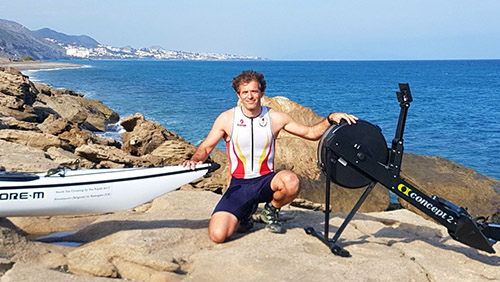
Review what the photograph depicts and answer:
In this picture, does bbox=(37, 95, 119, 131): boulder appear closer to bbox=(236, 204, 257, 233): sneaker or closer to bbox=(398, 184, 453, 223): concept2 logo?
bbox=(236, 204, 257, 233): sneaker

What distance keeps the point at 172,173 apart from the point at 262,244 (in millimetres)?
1253

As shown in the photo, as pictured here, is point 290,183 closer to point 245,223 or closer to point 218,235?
point 245,223

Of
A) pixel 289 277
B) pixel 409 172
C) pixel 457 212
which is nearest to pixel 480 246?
pixel 457 212

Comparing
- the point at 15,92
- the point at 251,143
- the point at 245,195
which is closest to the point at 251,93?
the point at 251,143

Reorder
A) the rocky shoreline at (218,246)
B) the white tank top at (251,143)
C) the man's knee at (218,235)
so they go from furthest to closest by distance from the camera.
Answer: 1. the white tank top at (251,143)
2. the man's knee at (218,235)
3. the rocky shoreline at (218,246)

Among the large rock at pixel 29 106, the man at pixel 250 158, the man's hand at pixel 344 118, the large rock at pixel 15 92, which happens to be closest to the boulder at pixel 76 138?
the large rock at pixel 29 106

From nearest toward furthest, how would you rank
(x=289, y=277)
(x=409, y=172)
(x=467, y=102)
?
(x=289, y=277)
(x=409, y=172)
(x=467, y=102)

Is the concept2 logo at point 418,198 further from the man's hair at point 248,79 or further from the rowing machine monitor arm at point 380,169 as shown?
the man's hair at point 248,79

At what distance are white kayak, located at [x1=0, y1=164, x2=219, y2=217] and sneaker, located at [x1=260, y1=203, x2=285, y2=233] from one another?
889 millimetres

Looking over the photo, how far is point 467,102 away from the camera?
4900 centimetres

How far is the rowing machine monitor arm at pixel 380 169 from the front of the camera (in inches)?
198

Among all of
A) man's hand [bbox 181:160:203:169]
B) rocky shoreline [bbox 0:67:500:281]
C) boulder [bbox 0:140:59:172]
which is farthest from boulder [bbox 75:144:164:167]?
man's hand [bbox 181:160:203:169]

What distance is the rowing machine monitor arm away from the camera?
5.04 m

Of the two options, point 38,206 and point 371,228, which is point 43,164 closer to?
point 38,206
